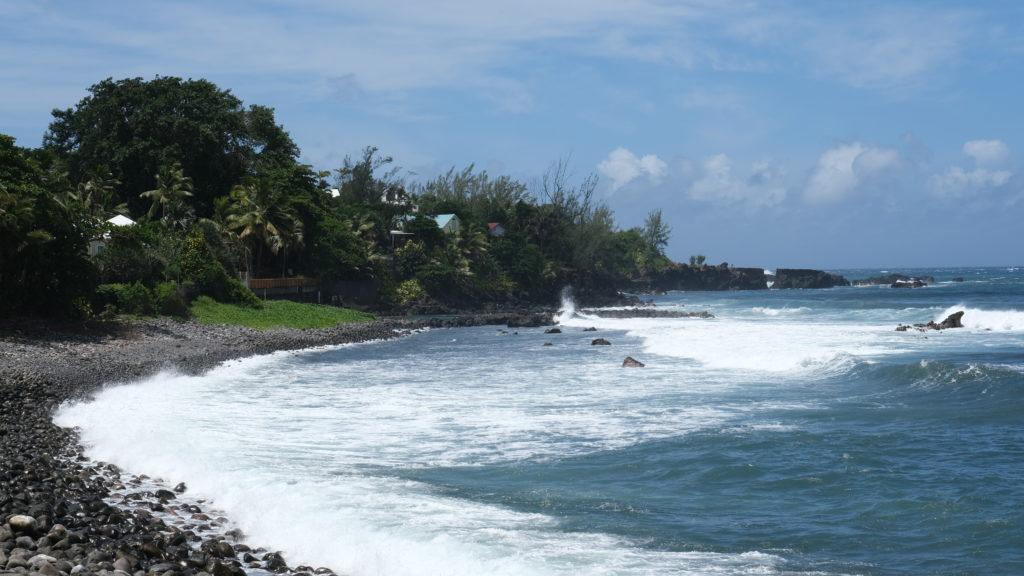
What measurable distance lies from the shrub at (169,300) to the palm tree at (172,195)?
9316mm

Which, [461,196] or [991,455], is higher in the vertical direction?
[461,196]

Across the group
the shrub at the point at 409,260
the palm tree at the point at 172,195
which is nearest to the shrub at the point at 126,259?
the palm tree at the point at 172,195

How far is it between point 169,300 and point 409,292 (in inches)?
1060

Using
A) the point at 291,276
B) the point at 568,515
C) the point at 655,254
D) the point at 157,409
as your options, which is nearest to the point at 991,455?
the point at 568,515

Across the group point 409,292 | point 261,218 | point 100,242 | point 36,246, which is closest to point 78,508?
point 36,246

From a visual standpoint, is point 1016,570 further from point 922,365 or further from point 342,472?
point 922,365

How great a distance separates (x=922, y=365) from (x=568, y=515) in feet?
52.6

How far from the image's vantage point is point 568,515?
481 inches

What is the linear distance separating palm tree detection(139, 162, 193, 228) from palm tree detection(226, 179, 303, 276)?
2.26 metres

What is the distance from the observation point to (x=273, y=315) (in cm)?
4612

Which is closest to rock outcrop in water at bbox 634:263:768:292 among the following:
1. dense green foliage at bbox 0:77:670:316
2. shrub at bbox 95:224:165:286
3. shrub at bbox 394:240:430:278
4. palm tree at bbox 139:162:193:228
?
dense green foliage at bbox 0:77:670:316

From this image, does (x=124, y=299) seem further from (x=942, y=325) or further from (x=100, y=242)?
(x=942, y=325)

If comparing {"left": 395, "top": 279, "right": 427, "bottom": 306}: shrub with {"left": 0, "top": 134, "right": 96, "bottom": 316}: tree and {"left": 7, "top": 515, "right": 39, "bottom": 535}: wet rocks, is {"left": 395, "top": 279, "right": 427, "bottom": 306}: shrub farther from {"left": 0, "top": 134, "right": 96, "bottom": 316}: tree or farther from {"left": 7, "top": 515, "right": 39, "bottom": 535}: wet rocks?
{"left": 7, "top": 515, "right": 39, "bottom": 535}: wet rocks

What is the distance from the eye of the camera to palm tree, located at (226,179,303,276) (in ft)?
166
